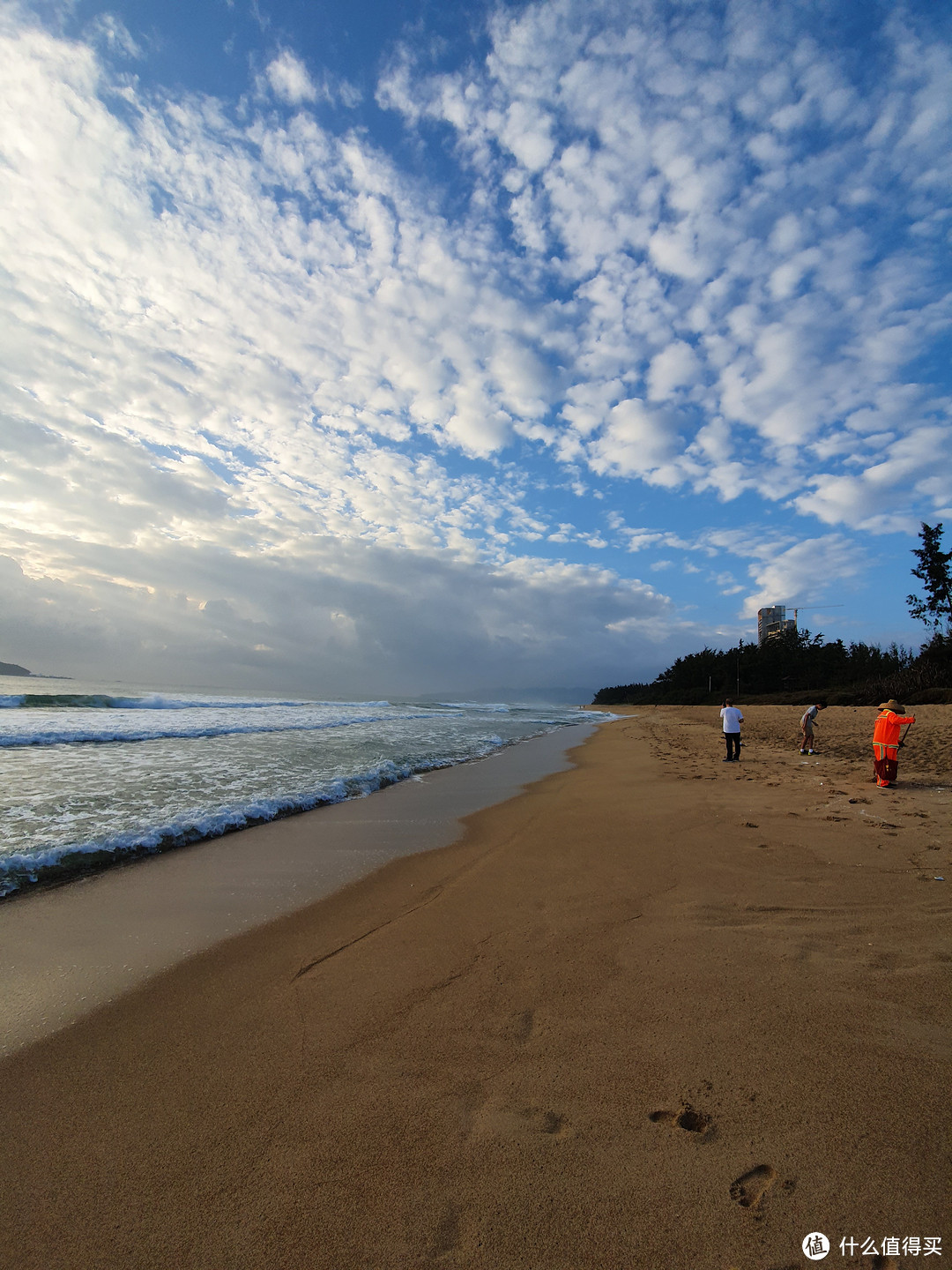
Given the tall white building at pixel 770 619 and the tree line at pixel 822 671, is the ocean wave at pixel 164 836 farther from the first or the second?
the tall white building at pixel 770 619

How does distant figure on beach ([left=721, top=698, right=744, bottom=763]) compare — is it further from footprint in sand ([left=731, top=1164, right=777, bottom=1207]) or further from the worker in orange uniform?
footprint in sand ([left=731, top=1164, right=777, bottom=1207])

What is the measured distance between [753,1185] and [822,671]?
6232cm

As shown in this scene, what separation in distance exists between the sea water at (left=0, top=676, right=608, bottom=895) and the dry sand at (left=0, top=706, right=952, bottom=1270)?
2.83 meters

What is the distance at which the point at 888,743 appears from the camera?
8.23 m

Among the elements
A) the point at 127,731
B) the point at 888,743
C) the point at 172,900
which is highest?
the point at 888,743

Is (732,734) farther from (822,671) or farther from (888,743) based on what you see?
(822,671)

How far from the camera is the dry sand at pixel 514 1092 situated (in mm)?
1613

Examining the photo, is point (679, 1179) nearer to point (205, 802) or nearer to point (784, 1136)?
point (784, 1136)

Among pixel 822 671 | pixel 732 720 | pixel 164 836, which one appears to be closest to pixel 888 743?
pixel 732 720

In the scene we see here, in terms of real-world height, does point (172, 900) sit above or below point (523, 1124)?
below

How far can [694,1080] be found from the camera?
2176mm

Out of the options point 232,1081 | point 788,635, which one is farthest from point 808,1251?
point 788,635

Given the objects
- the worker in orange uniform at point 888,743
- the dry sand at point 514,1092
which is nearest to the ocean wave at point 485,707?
the worker in orange uniform at point 888,743
